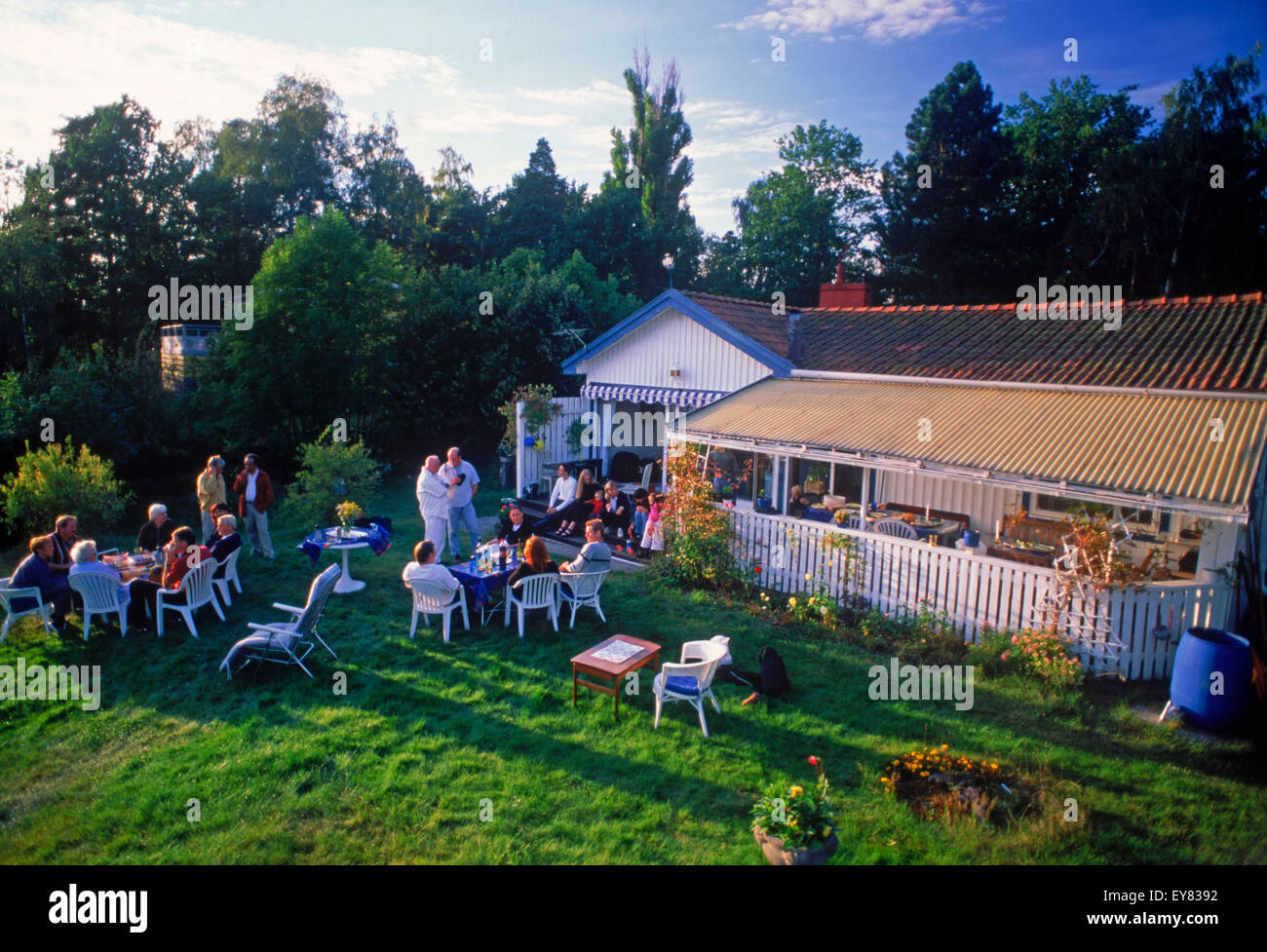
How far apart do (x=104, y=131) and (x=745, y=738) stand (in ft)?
132

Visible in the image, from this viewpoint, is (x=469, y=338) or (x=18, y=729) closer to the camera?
(x=18, y=729)

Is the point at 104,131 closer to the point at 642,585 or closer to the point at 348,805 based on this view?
the point at 642,585

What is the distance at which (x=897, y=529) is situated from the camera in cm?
1140

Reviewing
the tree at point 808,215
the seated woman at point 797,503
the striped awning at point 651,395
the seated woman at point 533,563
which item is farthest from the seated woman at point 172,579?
the tree at point 808,215

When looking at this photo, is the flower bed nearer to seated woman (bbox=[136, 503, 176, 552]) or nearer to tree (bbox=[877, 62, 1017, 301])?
seated woman (bbox=[136, 503, 176, 552])

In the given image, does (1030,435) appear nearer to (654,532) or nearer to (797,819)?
(654,532)

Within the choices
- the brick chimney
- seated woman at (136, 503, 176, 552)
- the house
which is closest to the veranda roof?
the house

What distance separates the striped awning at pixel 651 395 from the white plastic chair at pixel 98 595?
10.3m

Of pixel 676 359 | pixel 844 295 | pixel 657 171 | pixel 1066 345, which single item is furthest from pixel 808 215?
pixel 1066 345

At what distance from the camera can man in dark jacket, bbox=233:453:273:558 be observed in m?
12.4

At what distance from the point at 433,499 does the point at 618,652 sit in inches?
210
